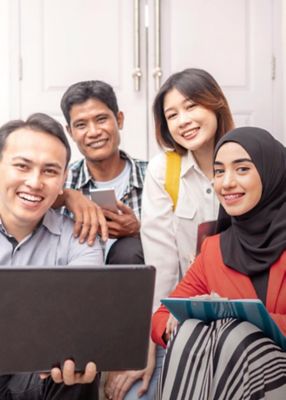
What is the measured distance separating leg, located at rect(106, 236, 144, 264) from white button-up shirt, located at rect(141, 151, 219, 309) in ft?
0.14

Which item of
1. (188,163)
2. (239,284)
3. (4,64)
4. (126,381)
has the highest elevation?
(4,64)

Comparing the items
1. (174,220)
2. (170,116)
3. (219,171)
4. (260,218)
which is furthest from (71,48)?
(260,218)

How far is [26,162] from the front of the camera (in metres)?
1.62

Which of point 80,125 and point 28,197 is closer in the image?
point 28,197

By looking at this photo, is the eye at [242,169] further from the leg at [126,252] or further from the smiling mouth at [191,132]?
the leg at [126,252]

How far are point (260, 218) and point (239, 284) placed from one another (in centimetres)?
19

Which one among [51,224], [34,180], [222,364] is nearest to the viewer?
[222,364]

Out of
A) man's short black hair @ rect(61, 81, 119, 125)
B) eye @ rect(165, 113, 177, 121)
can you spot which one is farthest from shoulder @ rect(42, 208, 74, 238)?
man's short black hair @ rect(61, 81, 119, 125)

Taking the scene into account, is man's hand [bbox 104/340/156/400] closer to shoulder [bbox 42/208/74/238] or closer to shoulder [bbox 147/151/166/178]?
shoulder [bbox 42/208/74/238]

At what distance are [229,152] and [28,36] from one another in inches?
67.7

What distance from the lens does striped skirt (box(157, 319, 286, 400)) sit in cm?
131

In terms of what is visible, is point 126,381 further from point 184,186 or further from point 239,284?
point 184,186

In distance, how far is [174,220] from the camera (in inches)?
79.7

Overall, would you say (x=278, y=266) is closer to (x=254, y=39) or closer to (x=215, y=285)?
(x=215, y=285)
